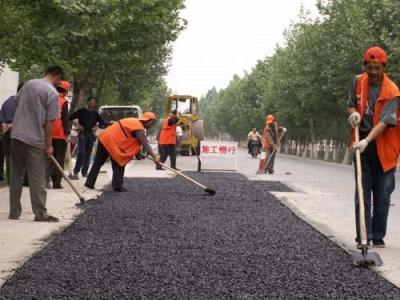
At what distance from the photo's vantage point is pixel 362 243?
6.74 m

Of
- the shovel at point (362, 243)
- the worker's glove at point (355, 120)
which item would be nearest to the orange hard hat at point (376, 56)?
the worker's glove at point (355, 120)

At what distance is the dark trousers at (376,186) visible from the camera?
759cm

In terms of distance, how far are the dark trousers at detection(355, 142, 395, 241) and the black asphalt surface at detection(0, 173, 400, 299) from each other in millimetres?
470

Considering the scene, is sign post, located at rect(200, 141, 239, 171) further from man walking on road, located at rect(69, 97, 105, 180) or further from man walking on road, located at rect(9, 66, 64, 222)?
man walking on road, located at rect(9, 66, 64, 222)

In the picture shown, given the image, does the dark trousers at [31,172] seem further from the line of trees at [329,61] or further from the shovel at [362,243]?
the line of trees at [329,61]

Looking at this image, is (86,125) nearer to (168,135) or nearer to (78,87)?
(168,135)

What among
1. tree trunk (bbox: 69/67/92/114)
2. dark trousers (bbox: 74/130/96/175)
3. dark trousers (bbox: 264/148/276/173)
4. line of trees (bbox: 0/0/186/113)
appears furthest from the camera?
tree trunk (bbox: 69/67/92/114)

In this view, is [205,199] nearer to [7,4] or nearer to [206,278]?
[7,4]

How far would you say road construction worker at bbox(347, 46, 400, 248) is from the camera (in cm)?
743

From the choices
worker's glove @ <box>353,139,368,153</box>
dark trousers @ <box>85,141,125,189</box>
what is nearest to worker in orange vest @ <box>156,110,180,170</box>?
dark trousers @ <box>85,141,125,189</box>

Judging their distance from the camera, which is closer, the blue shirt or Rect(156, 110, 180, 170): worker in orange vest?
the blue shirt

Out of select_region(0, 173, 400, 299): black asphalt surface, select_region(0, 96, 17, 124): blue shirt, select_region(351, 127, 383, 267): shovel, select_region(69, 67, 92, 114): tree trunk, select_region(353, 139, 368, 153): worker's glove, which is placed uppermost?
select_region(69, 67, 92, 114): tree trunk

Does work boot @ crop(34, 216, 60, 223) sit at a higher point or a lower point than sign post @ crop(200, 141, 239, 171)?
lower

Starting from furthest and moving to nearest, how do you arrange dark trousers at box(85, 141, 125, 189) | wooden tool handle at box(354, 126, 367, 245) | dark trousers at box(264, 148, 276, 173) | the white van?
1. the white van
2. dark trousers at box(264, 148, 276, 173)
3. dark trousers at box(85, 141, 125, 189)
4. wooden tool handle at box(354, 126, 367, 245)
